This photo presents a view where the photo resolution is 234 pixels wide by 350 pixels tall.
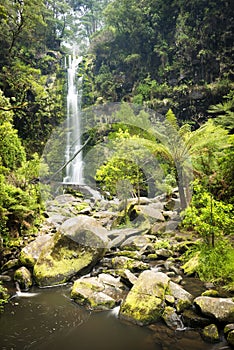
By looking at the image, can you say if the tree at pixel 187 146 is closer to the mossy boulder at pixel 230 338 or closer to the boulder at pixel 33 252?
the boulder at pixel 33 252

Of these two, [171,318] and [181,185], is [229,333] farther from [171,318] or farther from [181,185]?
[181,185]

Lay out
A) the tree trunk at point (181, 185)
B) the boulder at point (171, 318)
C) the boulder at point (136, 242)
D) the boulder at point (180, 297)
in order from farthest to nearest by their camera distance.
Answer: the tree trunk at point (181, 185), the boulder at point (136, 242), the boulder at point (180, 297), the boulder at point (171, 318)

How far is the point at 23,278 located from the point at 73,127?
1685 cm

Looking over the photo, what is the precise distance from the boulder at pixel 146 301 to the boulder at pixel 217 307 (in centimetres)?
56

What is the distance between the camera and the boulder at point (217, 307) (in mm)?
3627

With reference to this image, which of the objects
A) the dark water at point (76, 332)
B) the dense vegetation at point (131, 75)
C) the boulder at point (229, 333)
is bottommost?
the dark water at point (76, 332)

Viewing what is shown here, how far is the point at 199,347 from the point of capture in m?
3.41

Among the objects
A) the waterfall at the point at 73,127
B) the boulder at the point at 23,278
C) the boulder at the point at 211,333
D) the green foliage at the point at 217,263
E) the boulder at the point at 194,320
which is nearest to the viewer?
the boulder at the point at 211,333

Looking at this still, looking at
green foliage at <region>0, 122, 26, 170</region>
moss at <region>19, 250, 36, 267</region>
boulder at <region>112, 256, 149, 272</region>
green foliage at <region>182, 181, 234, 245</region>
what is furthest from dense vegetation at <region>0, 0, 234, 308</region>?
boulder at <region>112, 256, 149, 272</region>

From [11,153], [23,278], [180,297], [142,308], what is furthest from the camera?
[11,153]

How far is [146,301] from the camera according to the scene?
4.12 meters

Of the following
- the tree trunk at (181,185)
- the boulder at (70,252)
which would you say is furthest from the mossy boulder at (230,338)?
the tree trunk at (181,185)

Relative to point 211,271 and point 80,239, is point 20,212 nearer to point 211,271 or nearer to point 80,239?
point 80,239

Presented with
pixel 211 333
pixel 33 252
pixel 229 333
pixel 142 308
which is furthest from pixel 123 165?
pixel 229 333
